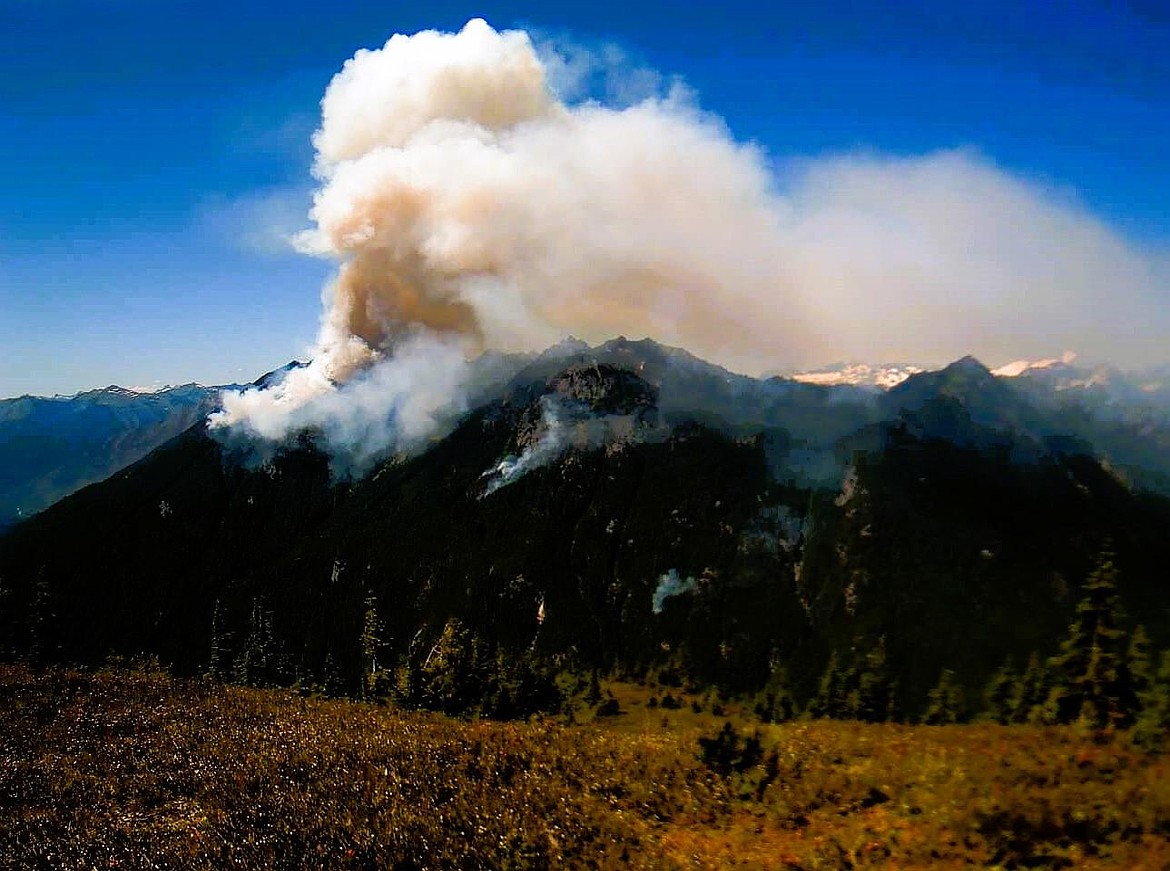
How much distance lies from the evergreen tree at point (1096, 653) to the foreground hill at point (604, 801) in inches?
1452

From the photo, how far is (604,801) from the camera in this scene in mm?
22875

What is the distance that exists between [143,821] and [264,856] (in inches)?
386

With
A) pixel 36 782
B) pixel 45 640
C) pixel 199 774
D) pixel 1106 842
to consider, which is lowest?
pixel 45 640

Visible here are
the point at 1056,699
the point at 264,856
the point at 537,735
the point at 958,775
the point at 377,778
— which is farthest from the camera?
the point at 1056,699

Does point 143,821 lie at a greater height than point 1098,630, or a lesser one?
lesser

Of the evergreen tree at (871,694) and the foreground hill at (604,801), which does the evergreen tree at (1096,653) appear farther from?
the foreground hill at (604,801)

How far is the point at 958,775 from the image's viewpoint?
64.0 feet

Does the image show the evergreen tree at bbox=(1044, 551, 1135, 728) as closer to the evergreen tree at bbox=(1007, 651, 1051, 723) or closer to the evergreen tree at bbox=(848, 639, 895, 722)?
the evergreen tree at bbox=(1007, 651, 1051, 723)

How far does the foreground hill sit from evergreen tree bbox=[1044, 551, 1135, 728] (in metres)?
36.9

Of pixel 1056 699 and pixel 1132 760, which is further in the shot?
pixel 1056 699

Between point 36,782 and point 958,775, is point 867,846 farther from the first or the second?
point 36,782

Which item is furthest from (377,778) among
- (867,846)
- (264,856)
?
(867,846)

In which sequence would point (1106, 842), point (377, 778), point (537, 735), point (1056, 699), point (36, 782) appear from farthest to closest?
point (1056, 699) → point (36, 782) → point (537, 735) → point (377, 778) → point (1106, 842)

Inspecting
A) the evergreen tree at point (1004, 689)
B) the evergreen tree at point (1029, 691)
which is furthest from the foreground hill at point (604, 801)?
the evergreen tree at point (1004, 689)
